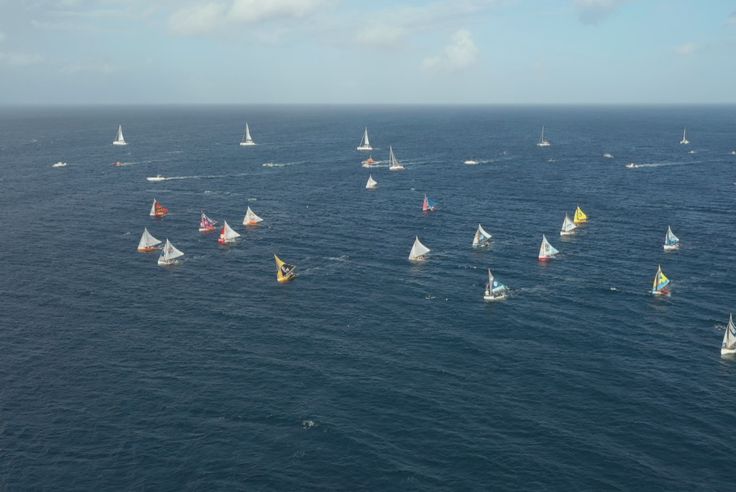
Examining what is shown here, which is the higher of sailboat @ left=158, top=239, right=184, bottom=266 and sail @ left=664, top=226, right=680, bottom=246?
sail @ left=664, top=226, right=680, bottom=246

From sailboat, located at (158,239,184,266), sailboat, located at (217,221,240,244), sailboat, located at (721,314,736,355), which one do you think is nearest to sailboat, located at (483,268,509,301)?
sailboat, located at (721,314,736,355)

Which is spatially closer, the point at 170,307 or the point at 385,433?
the point at 385,433

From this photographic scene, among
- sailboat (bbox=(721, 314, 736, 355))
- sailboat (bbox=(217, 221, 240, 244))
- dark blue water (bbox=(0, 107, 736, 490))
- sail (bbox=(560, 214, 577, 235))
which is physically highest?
sail (bbox=(560, 214, 577, 235))

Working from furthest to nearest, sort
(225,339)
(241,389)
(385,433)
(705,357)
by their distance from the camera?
(225,339), (705,357), (241,389), (385,433)

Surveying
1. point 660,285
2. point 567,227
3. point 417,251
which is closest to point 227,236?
point 417,251

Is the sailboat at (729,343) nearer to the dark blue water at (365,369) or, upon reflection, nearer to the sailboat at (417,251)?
the dark blue water at (365,369)

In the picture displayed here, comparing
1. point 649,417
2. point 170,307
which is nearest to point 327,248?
point 170,307

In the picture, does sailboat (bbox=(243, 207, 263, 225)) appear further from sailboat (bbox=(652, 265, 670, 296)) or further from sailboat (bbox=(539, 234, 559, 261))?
sailboat (bbox=(652, 265, 670, 296))

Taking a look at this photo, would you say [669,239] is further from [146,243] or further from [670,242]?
[146,243]

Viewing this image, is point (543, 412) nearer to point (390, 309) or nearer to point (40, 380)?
point (390, 309)

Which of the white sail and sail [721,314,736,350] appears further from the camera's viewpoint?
the white sail

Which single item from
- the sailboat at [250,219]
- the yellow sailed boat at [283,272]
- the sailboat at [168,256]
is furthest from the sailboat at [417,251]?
the sailboat at [168,256]
